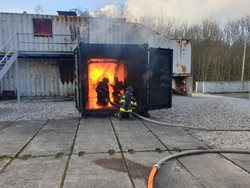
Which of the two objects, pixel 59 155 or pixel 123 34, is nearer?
pixel 59 155

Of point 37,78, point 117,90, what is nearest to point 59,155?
point 117,90

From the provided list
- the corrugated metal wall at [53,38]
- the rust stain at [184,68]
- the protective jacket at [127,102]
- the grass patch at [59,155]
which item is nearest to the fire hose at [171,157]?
the grass patch at [59,155]

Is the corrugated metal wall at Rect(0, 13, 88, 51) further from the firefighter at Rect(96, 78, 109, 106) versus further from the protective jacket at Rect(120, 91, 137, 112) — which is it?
the protective jacket at Rect(120, 91, 137, 112)

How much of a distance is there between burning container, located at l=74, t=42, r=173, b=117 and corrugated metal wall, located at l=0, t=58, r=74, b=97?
16.7 ft

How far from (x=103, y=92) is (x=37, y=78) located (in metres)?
5.93

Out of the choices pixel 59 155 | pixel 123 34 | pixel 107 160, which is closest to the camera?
pixel 107 160

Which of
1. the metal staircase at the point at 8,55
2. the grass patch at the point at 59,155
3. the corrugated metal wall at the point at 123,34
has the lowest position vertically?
the grass patch at the point at 59,155

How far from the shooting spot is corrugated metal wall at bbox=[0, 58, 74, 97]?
11.7 m

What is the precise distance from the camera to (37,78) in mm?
11852

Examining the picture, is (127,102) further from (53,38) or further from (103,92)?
(53,38)

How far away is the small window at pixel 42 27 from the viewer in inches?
454

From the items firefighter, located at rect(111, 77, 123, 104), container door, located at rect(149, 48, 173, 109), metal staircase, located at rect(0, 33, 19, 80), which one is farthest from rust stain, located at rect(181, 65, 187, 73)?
metal staircase, located at rect(0, 33, 19, 80)

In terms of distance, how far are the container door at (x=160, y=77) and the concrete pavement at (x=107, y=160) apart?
69.4 inches

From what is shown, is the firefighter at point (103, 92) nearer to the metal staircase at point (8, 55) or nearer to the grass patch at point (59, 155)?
the grass patch at point (59, 155)
